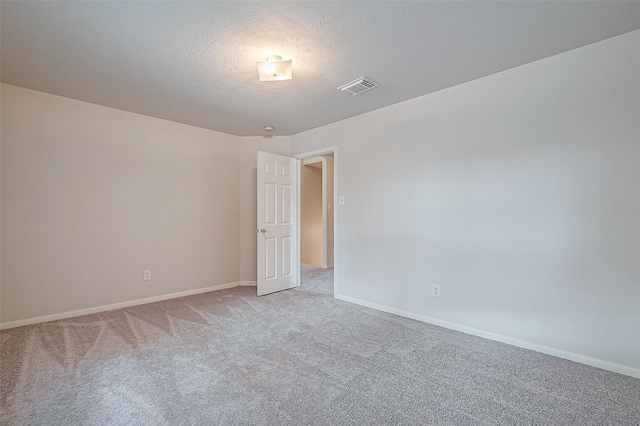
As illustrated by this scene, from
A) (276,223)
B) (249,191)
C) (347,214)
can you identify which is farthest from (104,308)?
(347,214)

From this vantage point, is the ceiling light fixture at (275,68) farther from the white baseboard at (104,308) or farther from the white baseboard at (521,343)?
the white baseboard at (104,308)

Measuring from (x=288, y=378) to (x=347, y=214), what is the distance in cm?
218

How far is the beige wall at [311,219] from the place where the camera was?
6.71m

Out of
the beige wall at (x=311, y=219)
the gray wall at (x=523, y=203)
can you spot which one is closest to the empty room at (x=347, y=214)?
the gray wall at (x=523, y=203)

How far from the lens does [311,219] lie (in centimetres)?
684

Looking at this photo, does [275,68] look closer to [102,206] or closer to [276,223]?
[276,223]

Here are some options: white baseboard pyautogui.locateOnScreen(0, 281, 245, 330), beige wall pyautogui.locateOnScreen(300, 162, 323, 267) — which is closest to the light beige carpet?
white baseboard pyautogui.locateOnScreen(0, 281, 245, 330)

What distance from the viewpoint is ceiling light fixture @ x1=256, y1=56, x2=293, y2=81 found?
2.22 metres

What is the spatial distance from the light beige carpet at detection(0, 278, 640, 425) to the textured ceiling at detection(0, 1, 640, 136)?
7.72ft

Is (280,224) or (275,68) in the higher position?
(275,68)

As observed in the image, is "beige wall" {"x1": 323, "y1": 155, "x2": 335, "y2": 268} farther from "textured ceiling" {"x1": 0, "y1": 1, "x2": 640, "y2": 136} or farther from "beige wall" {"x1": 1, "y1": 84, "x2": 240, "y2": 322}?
"textured ceiling" {"x1": 0, "y1": 1, "x2": 640, "y2": 136}

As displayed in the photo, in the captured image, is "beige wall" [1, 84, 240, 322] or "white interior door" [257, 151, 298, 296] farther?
"white interior door" [257, 151, 298, 296]

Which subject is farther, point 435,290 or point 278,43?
point 435,290

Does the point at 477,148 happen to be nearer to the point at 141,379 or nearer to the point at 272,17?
the point at 272,17
